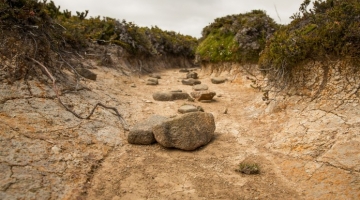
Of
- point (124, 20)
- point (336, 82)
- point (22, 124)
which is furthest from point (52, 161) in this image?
point (124, 20)

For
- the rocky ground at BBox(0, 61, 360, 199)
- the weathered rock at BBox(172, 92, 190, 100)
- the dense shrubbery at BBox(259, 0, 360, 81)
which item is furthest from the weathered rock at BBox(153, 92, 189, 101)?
the dense shrubbery at BBox(259, 0, 360, 81)

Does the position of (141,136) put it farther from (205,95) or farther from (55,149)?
(205,95)

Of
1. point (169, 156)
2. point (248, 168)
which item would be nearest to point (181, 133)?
point (169, 156)

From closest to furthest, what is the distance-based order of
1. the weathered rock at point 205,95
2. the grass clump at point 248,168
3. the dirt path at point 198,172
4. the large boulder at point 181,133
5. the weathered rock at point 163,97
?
1. the dirt path at point 198,172
2. the grass clump at point 248,168
3. the large boulder at point 181,133
4. the weathered rock at point 163,97
5. the weathered rock at point 205,95

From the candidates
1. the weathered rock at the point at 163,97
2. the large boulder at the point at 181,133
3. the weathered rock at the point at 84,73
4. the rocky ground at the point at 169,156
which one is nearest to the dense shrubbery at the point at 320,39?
the rocky ground at the point at 169,156

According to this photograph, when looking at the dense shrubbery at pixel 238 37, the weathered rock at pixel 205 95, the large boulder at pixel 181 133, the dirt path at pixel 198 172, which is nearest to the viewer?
the dirt path at pixel 198 172

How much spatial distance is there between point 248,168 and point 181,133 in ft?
4.31

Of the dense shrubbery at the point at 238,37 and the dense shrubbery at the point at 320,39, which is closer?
the dense shrubbery at the point at 320,39

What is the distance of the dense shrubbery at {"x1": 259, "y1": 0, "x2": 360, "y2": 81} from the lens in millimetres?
4625

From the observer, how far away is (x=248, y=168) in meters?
3.87

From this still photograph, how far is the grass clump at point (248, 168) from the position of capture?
12.6 feet

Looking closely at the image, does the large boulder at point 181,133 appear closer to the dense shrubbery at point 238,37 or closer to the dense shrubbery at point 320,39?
the dense shrubbery at point 320,39

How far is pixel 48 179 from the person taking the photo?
10.2 feet

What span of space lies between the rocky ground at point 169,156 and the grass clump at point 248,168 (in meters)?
0.08
